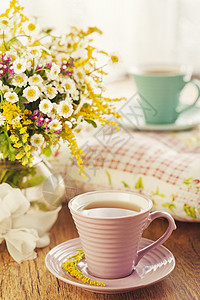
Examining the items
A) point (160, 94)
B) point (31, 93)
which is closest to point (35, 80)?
point (31, 93)

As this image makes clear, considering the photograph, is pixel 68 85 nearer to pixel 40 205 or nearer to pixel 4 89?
pixel 4 89

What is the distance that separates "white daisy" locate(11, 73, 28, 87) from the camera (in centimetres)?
68

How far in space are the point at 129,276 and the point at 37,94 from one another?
0.30 meters

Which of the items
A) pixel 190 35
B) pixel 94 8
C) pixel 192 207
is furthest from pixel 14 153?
pixel 190 35

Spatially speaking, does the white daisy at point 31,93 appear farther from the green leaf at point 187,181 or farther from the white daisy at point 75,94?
the green leaf at point 187,181

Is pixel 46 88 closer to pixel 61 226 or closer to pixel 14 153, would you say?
pixel 14 153

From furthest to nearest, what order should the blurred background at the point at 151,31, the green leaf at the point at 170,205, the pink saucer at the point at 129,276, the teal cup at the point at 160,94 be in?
the blurred background at the point at 151,31 → the teal cup at the point at 160,94 → the green leaf at the point at 170,205 → the pink saucer at the point at 129,276

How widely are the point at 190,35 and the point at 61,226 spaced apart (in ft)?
6.56

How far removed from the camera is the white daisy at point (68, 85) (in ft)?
2.38

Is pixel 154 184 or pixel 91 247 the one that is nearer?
pixel 91 247

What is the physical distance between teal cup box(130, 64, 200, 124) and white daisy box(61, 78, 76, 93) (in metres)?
0.50

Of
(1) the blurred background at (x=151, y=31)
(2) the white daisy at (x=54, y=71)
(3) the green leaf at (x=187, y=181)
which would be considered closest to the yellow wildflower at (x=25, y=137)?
(2) the white daisy at (x=54, y=71)

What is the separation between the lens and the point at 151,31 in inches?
103

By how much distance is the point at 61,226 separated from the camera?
0.85m
